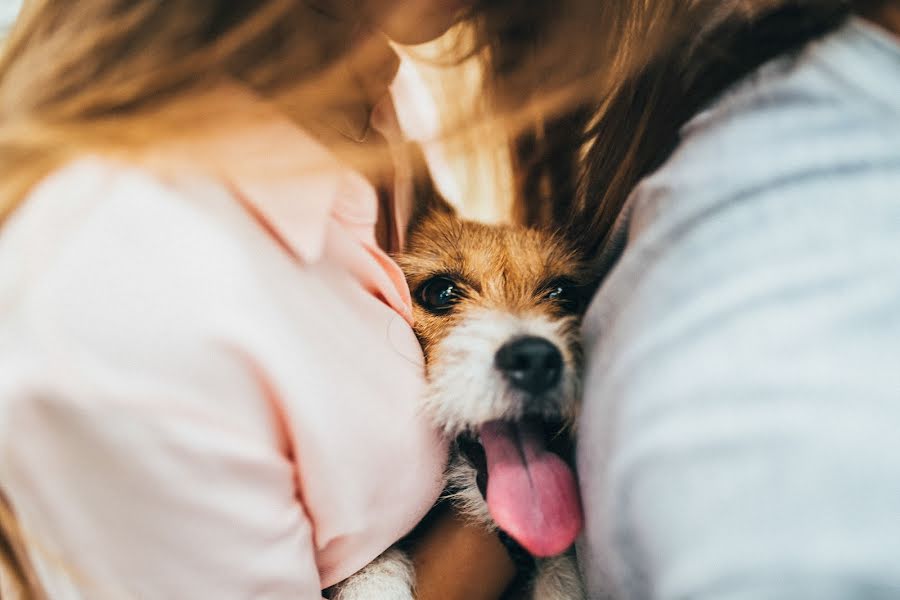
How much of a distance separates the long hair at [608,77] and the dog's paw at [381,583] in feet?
2.07

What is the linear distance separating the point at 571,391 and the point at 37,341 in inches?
27.4

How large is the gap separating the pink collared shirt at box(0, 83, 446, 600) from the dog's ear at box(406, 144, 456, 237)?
45 centimetres

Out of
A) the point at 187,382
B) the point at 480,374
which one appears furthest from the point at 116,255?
the point at 480,374

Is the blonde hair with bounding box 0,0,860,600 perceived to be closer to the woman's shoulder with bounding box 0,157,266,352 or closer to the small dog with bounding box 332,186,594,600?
the woman's shoulder with bounding box 0,157,266,352

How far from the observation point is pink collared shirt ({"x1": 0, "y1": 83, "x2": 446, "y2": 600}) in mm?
497

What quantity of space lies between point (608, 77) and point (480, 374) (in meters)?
0.54

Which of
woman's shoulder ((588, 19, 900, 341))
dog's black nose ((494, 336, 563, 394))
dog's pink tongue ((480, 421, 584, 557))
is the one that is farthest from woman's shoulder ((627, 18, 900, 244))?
dog's pink tongue ((480, 421, 584, 557))

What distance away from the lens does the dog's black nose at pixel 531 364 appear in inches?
Answer: 34.8

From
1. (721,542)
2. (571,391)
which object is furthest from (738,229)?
(571,391)

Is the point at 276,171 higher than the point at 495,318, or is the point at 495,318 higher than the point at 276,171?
the point at 276,171

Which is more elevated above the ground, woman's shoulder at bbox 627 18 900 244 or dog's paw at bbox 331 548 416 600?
woman's shoulder at bbox 627 18 900 244

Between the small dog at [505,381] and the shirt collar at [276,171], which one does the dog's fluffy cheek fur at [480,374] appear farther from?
the shirt collar at [276,171]

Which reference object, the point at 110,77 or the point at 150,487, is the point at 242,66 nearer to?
the point at 110,77

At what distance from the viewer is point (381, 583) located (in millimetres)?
864
